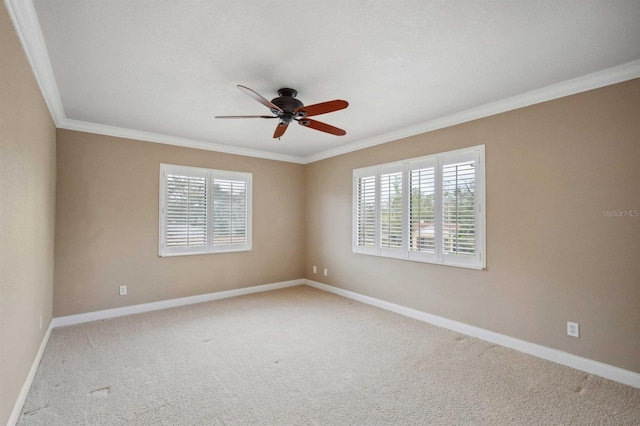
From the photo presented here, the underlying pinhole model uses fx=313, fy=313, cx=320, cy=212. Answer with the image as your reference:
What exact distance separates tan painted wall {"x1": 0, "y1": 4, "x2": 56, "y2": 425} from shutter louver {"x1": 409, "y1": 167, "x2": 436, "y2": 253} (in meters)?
4.00

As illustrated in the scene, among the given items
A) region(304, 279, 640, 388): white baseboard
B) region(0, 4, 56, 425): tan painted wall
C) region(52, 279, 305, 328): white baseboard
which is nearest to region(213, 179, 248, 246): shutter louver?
region(52, 279, 305, 328): white baseboard

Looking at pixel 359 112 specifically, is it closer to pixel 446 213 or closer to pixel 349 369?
pixel 446 213

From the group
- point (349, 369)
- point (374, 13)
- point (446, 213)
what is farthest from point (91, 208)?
point (446, 213)

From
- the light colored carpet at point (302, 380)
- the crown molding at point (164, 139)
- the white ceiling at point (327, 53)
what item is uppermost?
the white ceiling at point (327, 53)

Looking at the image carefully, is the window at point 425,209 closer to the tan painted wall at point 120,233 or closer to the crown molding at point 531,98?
the crown molding at point 531,98

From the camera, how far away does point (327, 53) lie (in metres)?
2.39

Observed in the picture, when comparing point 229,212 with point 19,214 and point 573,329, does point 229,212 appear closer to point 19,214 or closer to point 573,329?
point 19,214

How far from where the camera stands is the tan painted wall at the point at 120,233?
158 inches

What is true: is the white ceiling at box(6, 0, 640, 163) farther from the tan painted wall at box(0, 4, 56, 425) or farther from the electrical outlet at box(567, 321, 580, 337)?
the electrical outlet at box(567, 321, 580, 337)

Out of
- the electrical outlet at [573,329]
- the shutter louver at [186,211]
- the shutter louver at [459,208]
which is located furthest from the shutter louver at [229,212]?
the electrical outlet at [573,329]

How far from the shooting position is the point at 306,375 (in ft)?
9.09

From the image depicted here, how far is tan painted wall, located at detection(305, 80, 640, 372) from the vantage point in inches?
105

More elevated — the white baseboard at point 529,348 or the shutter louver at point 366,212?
the shutter louver at point 366,212

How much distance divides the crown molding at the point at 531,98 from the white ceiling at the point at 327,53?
0.01 metres
